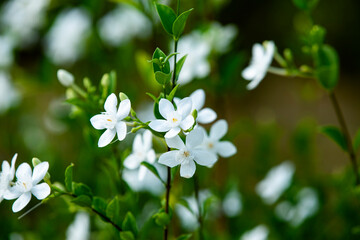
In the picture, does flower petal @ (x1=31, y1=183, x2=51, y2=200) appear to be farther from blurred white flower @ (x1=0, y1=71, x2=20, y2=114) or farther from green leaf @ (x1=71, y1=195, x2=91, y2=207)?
blurred white flower @ (x1=0, y1=71, x2=20, y2=114)

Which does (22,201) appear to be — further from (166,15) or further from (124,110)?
(166,15)

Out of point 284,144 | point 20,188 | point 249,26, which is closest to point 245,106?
point 284,144

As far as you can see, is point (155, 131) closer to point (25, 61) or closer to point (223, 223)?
point (223, 223)

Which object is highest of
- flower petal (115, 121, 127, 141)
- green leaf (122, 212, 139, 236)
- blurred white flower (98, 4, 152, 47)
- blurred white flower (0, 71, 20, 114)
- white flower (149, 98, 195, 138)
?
white flower (149, 98, 195, 138)

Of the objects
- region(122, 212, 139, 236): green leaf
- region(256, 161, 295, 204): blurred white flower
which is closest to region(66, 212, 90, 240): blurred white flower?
region(122, 212, 139, 236): green leaf

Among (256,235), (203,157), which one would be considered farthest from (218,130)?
(256,235)

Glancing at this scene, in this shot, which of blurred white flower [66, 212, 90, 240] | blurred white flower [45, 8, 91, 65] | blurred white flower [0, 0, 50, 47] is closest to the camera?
blurred white flower [66, 212, 90, 240]
